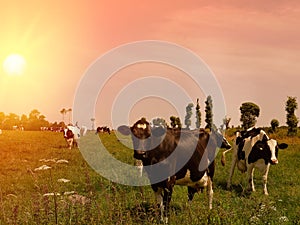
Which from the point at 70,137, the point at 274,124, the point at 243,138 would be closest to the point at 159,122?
the point at 243,138

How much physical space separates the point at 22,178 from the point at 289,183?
12.4 meters

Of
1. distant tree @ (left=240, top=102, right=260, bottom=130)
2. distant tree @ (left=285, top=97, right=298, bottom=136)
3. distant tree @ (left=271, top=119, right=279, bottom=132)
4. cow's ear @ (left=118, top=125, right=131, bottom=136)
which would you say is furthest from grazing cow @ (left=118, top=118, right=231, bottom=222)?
distant tree @ (left=240, top=102, right=260, bottom=130)

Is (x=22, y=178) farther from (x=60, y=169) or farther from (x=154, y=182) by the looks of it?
(x=154, y=182)

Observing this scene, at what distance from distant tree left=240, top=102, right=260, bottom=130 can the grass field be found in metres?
47.4

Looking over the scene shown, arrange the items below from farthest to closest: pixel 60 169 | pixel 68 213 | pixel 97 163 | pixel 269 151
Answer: pixel 97 163, pixel 60 169, pixel 269 151, pixel 68 213

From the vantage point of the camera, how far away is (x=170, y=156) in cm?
1393

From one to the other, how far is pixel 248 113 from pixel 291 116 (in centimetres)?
2256

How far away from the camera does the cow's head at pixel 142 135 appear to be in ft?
43.2

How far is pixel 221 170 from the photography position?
1022 inches

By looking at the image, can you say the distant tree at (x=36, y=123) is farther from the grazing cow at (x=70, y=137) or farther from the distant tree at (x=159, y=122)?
the distant tree at (x=159, y=122)

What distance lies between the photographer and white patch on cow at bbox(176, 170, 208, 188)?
Answer: 14406 mm

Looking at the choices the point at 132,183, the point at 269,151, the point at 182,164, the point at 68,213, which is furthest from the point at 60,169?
the point at 68,213

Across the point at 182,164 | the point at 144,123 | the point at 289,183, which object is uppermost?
the point at 144,123

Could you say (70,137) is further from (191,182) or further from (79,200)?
(79,200)
